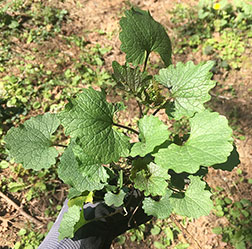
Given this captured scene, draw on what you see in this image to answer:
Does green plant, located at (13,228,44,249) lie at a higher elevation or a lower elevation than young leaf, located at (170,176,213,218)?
lower

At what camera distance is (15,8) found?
309cm

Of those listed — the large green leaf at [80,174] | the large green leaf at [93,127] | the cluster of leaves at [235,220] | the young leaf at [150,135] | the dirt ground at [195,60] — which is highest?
the large green leaf at [93,127]

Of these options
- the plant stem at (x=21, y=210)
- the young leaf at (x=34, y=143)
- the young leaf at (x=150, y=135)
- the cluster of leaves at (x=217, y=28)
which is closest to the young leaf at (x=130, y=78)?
the young leaf at (x=150, y=135)

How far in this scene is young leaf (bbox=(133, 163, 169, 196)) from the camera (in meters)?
0.99

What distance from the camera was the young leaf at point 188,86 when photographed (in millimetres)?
1017

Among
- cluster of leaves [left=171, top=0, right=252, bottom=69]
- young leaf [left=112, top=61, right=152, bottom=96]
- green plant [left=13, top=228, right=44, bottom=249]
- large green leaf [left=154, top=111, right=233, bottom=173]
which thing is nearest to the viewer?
large green leaf [left=154, top=111, right=233, bottom=173]

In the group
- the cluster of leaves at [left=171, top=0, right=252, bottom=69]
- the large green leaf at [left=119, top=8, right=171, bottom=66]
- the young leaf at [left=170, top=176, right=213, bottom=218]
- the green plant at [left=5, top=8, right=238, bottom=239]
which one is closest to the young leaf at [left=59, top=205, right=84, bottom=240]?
the green plant at [left=5, top=8, right=238, bottom=239]

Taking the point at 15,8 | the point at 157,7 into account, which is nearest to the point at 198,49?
the point at 157,7

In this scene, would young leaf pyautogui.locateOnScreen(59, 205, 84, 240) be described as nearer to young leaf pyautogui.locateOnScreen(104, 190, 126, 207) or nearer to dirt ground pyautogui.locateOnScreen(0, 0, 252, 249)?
young leaf pyautogui.locateOnScreen(104, 190, 126, 207)

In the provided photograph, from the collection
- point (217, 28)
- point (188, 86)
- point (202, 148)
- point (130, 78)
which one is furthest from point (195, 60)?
point (202, 148)

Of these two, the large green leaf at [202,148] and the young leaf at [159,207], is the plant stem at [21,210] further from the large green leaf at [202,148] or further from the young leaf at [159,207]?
the large green leaf at [202,148]

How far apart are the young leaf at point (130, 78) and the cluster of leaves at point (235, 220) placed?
1.48 metres

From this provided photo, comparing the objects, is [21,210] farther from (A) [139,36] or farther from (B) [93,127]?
(A) [139,36]

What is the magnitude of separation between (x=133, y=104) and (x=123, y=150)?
1.67m
